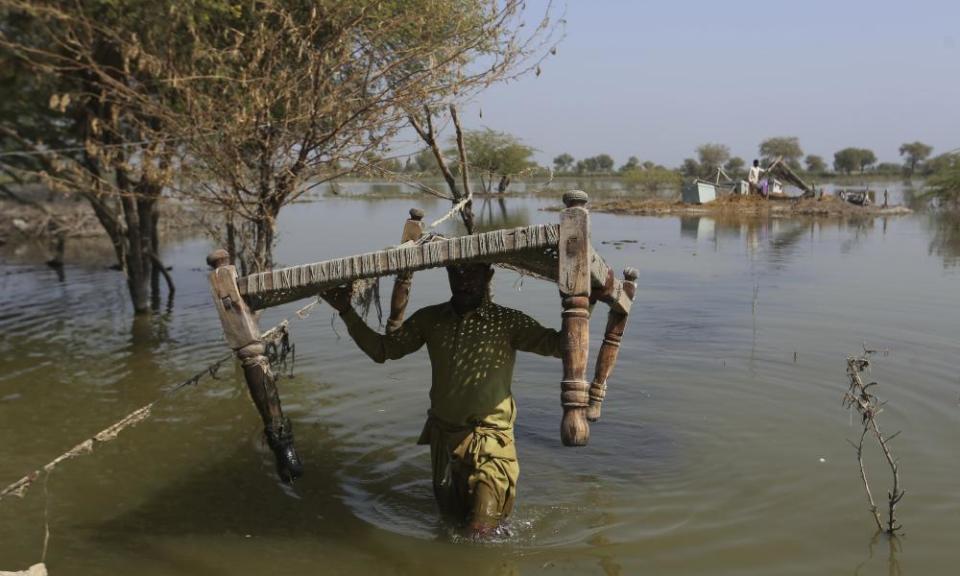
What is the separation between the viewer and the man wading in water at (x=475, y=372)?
13.4ft

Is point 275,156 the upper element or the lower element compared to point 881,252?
upper

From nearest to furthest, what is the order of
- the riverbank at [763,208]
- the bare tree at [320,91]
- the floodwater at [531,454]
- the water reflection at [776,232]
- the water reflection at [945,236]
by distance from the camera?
the floodwater at [531,454] → the bare tree at [320,91] → the water reflection at [945,236] → the water reflection at [776,232] → the riverbank at [763,208]

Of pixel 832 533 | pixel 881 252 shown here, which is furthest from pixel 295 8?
pixel 881 252

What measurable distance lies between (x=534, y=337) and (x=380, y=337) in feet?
2.92

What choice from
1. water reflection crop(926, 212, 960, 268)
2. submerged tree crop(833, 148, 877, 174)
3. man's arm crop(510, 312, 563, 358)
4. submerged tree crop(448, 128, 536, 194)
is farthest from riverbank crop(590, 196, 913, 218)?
submerged tree crop(833, 148, 877, 174)

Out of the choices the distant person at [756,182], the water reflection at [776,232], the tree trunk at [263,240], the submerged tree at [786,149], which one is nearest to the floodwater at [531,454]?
the tree trunk at [263,240]

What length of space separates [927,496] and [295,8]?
24.2 feet

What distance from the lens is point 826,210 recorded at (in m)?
33.8

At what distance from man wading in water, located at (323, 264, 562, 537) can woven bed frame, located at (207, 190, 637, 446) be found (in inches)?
11.4

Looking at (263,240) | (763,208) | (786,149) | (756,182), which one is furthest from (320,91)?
(786,149)

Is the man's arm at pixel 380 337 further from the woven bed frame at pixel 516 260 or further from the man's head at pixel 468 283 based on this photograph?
the man's head at pixel 468 283

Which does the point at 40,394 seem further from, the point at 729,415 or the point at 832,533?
the point at 832,533

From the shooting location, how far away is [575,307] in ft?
11.4

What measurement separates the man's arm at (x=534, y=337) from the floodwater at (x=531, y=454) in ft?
3.95
